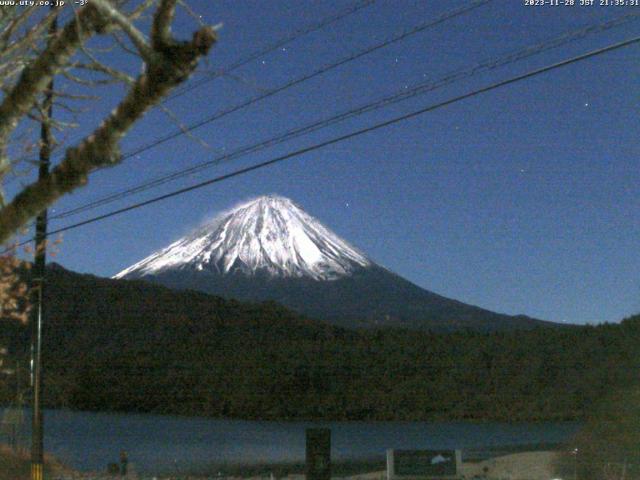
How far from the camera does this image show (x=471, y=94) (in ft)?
29.5

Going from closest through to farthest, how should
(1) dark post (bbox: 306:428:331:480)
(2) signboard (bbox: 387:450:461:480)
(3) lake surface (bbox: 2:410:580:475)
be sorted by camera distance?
1. (1) dark post (bbox: 306:428:331:480)
2. (2) signboard (bbox: 387:450:461:480)
3. (3) lake surface (bbox: 2:410:580:475)

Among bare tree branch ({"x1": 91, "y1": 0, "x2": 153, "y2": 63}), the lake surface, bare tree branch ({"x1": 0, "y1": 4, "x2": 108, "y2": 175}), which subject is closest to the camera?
bare tree branch ({"x1": 91, "y1": 0, "x2": 153, "y2": 63})

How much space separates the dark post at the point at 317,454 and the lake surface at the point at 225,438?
1501 cm

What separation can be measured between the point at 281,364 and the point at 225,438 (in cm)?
2678

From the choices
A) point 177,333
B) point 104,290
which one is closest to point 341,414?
point 177,333

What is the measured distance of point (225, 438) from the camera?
47156mm

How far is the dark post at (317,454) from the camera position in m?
13.6

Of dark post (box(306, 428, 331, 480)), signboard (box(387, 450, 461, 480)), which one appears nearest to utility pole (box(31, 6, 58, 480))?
dark post (box(306, 428, 331, 480))

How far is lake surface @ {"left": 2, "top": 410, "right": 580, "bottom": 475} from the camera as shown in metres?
35.2

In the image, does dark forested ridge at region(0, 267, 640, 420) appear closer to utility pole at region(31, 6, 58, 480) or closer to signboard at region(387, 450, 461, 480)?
signboard at region(387, 450, 461, 480)

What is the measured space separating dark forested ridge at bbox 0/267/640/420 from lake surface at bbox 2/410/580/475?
9.83ft

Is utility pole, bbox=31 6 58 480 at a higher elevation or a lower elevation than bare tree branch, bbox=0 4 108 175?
lower

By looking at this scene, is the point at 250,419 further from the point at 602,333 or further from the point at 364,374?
the point at 602,333

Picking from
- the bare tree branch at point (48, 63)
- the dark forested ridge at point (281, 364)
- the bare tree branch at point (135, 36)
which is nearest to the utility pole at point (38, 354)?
the bare tree branch at point (48, 63)
